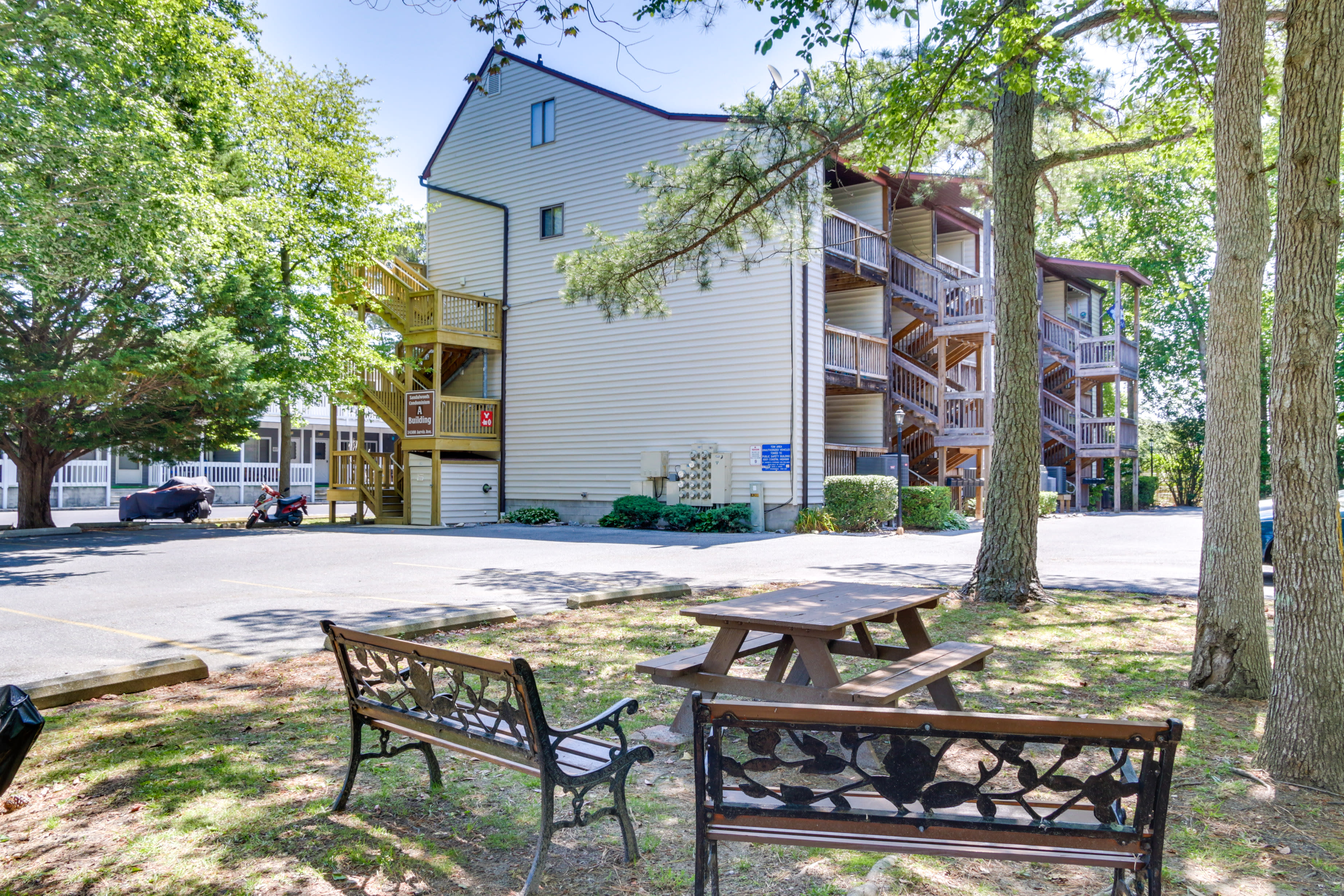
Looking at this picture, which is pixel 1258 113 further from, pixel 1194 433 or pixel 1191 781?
pixel 1194 433

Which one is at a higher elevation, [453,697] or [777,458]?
[777,458]

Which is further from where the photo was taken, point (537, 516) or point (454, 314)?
point (454, 314)

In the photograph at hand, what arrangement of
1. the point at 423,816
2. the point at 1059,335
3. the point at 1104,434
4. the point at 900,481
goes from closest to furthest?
the point at 423,816 → the point at 900,481 → the point at 1059,335 → the point at 1104,434

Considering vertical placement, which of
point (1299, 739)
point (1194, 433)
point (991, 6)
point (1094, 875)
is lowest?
point (1094, 875)

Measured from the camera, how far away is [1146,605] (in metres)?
9.01

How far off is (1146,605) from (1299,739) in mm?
5488

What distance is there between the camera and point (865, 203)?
22500 mm

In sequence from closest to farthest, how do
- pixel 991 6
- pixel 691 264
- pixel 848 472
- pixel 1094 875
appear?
1. pixel 1094 875
2. pixel 991 6
3. pixel 691 264
4. pixel 848 472

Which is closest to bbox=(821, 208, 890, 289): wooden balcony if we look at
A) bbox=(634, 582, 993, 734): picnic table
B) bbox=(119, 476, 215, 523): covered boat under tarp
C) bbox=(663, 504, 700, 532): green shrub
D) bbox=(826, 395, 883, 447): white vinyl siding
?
bbox=(826, 395, 883, 447): white vinyl siding

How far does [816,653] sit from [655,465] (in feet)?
51.8

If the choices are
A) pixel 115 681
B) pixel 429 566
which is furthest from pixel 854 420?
pixel 115 681

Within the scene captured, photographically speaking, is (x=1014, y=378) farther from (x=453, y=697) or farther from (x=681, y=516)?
(x=681, y=516)

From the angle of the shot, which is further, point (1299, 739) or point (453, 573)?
point (453, 573)

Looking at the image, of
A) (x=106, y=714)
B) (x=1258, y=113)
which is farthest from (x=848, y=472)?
(x=106, y=714)
